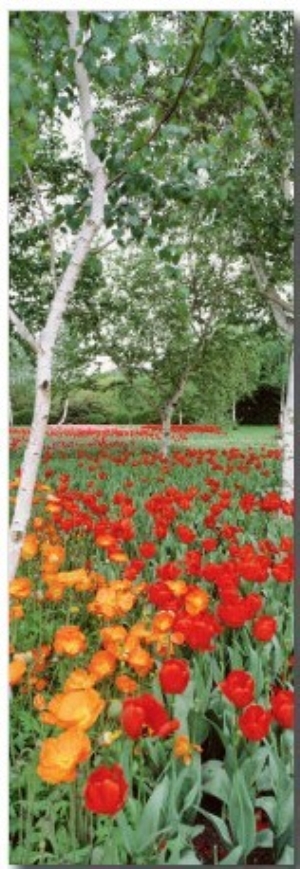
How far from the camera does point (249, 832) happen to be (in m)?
1.52

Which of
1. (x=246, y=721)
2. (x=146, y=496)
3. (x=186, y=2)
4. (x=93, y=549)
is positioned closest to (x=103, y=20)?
(x=186, y=2)

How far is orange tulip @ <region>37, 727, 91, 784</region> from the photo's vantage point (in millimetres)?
1276

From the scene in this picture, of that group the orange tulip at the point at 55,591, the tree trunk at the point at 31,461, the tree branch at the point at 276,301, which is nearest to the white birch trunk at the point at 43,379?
the tree trunk at the point at 31,461

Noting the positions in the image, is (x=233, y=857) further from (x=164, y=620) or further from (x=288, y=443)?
(x=288, y=443)

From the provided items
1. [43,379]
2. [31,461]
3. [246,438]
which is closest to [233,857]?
[31,461]

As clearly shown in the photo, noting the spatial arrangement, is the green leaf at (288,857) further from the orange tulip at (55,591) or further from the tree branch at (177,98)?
the tree branch at (177,98)

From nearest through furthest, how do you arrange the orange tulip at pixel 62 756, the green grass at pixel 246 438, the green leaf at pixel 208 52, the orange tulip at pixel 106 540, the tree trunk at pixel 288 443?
the orange tulip at pixel 62 756 → the green leaf at pixel 208 52 → the orange tulip at pixel 106 540 → the tree trunk at pixel 288 443 → the green grass at pixel 246 438

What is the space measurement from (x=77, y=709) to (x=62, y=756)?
100 millimetres

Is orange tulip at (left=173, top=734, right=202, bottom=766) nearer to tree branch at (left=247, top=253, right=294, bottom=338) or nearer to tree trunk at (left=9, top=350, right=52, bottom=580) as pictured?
tree trunk at (left=9, top=350, right=52, bottom=580)

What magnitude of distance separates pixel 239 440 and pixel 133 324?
518 centimetres

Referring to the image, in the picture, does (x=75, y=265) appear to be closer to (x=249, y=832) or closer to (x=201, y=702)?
(x=201, y=702)

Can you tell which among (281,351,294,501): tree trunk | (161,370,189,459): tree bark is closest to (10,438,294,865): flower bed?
(281,351,294,501): tree trunk

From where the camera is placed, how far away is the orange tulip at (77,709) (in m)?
1.36

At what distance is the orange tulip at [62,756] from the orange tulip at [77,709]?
0.18 feet
